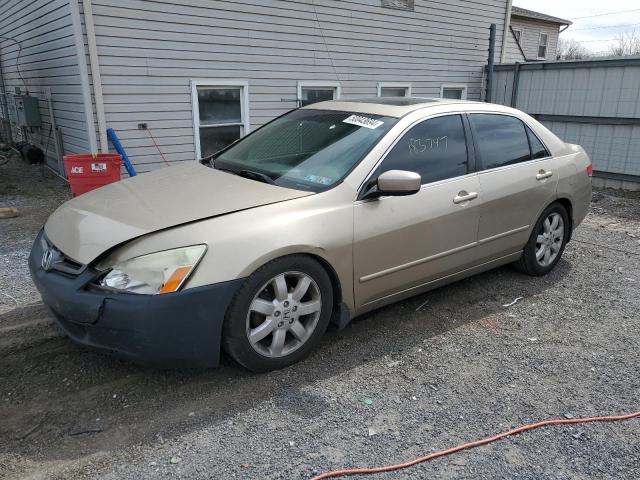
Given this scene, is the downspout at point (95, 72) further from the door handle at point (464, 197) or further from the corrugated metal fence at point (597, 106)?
the corrugated metal fence at point (597, 106)

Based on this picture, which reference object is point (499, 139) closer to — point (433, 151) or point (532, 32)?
point (433, 151)

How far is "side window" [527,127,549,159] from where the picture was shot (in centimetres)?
453

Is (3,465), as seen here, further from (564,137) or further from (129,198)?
(564,137)

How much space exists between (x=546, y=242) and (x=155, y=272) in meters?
3.63

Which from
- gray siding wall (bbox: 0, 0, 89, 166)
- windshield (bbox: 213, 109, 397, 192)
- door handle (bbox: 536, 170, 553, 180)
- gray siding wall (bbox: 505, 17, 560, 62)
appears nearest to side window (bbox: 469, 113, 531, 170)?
door handle (bbox: 536, 170, 553, 180)

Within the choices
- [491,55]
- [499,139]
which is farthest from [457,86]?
[499,139]

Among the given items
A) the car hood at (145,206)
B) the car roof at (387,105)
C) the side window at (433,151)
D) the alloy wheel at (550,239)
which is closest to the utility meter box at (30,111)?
the car hood at (145,206)

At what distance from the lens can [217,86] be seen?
798cm

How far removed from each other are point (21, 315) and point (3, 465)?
151 cm

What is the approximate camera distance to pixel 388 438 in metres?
2.61

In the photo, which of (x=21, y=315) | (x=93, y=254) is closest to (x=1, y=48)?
(x=21, y=315)

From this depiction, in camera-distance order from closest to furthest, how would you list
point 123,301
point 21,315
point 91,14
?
point 123,301
point 21,315
point 91,14

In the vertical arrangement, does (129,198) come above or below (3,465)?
above

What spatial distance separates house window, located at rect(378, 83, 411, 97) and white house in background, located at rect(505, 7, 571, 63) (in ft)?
47.4
